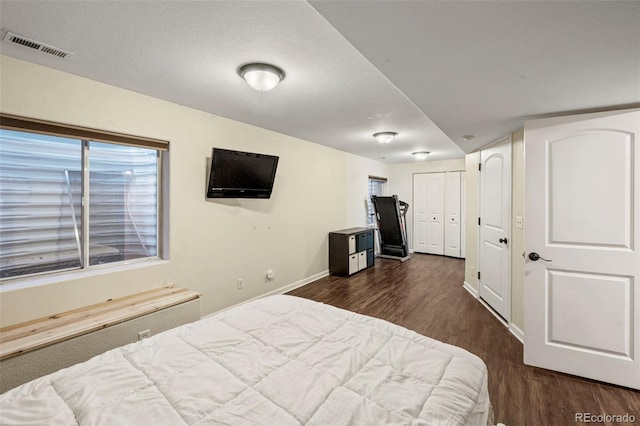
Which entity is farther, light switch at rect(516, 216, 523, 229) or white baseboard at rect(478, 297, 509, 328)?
white baseboard at rect(478, 297, 509, 328)

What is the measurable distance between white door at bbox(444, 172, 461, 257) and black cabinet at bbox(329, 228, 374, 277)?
8.04 feet

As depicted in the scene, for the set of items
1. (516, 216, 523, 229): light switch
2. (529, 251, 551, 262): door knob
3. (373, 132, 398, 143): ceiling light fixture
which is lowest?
(529, 251, 551, 262): door knob

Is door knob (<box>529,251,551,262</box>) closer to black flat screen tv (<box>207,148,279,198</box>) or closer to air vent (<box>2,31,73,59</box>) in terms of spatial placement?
black flat screen tv (<box>207,148,279,198</box>)

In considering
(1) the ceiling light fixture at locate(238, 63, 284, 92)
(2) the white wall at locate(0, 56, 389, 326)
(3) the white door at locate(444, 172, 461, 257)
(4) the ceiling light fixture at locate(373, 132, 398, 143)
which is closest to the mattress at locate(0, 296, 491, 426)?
(2) the white wall at locate(0, 56, 389, 326)

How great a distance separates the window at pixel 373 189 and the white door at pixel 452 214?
1.53 metres

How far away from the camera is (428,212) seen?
6738mm

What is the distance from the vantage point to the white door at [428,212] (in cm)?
658

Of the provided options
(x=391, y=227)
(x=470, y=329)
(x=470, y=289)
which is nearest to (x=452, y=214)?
(x=391, y=227)

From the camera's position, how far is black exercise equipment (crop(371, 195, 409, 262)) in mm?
5914

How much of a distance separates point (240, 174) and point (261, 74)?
1.47m

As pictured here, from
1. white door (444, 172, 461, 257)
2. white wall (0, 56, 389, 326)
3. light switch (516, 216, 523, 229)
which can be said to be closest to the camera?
white wall (0, 56, 389, 326)

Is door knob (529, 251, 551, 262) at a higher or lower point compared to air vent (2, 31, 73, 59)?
lower

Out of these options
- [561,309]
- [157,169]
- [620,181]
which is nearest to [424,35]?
[620,181]

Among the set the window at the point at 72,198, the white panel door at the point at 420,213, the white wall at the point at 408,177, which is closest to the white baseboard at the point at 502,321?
Result: the white panel door at the point at 420,213
